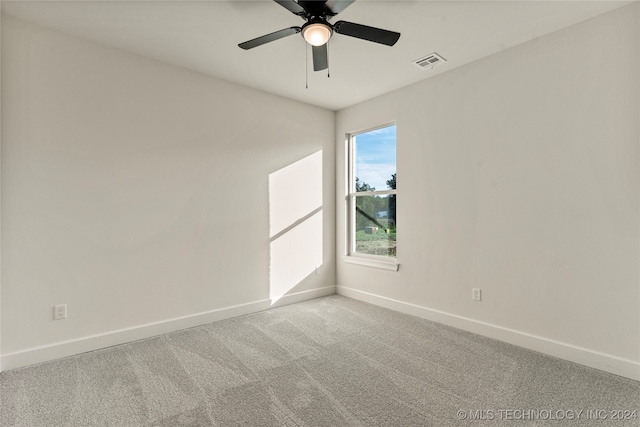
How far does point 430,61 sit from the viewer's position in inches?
120

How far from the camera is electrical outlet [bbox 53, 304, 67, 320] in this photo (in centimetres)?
253

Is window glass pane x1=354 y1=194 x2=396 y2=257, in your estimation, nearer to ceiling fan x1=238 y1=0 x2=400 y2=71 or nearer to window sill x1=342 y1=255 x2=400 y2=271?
window sill x1=342 y1=255 x2=400 y2=271

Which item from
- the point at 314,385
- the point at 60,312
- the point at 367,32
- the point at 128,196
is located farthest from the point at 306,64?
the point at 60,312

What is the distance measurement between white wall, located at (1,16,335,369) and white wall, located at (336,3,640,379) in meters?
1.64

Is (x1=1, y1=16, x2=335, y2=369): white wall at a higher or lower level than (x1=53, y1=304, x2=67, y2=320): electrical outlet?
higher

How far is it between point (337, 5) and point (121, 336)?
3.15 m

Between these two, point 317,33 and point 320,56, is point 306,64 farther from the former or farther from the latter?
point 317,33

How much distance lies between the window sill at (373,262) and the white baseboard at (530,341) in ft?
1.26

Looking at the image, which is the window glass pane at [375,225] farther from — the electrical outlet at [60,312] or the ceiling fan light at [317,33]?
the electrical outlet at [60,312]

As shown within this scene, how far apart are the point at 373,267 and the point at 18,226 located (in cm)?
345

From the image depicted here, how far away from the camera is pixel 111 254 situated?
2.78 metres

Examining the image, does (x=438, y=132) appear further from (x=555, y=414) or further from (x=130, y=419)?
(x=130, y=419)

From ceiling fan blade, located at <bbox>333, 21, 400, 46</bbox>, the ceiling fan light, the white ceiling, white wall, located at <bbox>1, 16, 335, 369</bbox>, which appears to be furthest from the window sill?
the ceiling fan light

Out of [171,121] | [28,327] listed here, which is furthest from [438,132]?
[28,327]
